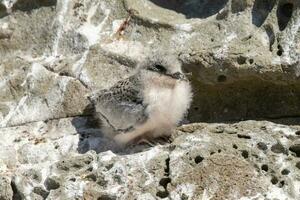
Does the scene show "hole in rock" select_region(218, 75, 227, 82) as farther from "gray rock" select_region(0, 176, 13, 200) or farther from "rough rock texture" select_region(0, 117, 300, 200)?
"gray rock" select_region(0, 176, 13, 200)

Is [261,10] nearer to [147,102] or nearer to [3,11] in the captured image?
[147,102]

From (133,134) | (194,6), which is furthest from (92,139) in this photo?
(194,6)

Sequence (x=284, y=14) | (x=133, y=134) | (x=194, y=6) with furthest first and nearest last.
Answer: (x=194, y=6) → (x=133, y=134) → (x=284, y=14)

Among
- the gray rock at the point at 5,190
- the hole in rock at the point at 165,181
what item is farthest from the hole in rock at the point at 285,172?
the gray rock at the point at 5,190

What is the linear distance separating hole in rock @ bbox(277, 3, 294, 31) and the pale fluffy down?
65cm

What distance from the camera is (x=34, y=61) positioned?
5.69 m

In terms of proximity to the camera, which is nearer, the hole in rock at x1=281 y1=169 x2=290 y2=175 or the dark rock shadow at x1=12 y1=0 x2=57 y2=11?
the hole in rock at x1=281 y1=169 x2=290 y2=175

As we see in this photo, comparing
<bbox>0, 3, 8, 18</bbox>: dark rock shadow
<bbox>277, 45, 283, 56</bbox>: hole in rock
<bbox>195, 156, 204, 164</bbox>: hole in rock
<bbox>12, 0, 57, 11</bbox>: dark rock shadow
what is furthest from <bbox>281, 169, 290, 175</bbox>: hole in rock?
<bbox>0, 3, 8, 18</bbox>: dark rock shadow

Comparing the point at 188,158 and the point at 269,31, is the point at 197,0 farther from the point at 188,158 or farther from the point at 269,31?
the point at 188,158

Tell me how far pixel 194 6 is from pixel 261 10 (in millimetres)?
754

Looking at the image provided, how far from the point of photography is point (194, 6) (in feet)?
18.2

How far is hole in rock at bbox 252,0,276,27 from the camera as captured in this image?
4.86 metres

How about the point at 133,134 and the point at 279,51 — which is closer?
the point at 279,51

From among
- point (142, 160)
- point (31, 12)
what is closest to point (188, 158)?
point (142, 160)
